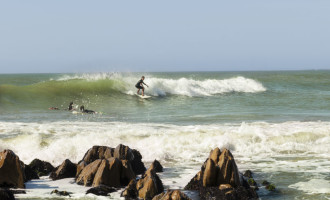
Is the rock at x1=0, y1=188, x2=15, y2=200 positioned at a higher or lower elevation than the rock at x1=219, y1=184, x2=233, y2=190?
higher

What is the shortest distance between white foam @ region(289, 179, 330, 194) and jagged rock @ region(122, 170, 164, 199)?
3.12 meters

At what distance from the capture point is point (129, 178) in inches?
410

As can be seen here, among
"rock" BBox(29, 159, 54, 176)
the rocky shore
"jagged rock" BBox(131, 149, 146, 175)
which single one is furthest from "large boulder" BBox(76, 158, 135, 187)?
"rock" BBox(29, 159, 54, 176)

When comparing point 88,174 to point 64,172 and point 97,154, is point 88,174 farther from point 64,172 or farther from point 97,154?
point 97,154

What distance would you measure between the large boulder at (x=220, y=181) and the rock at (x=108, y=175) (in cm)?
153

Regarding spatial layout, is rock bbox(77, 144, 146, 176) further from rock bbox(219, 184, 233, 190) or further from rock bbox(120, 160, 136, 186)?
rock bbox(219, 184, 233, 190)

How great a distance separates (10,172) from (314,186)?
6.60m

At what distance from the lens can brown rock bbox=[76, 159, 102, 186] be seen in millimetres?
10406

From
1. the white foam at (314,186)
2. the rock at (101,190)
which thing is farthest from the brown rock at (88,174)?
the white foam at (314,186)

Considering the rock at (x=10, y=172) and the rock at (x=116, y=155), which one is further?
the rock at (x=116, y=155)

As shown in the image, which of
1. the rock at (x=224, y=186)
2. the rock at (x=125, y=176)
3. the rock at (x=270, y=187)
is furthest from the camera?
the rock at (x=125, y=176)

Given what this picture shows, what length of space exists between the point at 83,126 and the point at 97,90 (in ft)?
68.3

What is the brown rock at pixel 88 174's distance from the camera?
10.4m

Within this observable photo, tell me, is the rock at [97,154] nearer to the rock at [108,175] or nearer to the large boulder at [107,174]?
the large boulder at [107,174]
